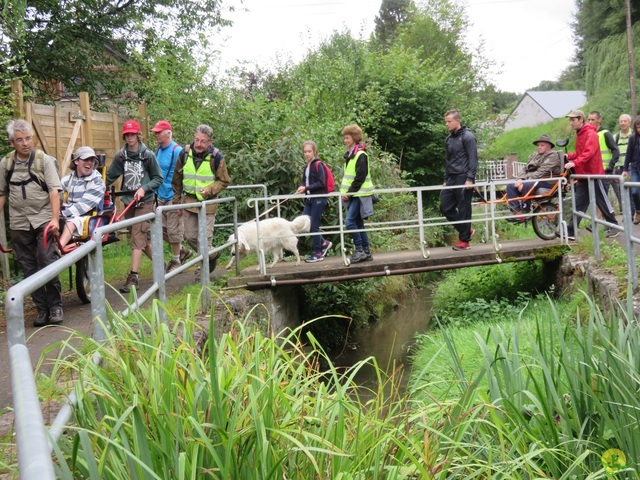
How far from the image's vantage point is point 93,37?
52.4 feet

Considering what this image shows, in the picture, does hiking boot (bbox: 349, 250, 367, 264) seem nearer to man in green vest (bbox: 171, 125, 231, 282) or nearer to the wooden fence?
man in green vest (bbox: 171, 125, 231, 282)

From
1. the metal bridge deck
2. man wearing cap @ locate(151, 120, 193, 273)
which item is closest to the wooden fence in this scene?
man wearing cap @ locate(151, 120, 193, 273)

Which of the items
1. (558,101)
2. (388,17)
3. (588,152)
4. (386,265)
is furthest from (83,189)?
(388,17)

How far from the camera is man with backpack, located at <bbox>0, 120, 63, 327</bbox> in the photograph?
6.66 m

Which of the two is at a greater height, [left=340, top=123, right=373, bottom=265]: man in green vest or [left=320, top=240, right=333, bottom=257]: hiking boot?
[left=340, top=123, right=373, bottom=265]: man in green vest

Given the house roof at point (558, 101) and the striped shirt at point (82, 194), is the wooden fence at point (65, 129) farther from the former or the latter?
the house roof at point (558, 101)

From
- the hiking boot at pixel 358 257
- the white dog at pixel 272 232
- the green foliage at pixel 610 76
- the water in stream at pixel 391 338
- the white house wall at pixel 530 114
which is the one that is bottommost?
the water in stream at pixel 391 338

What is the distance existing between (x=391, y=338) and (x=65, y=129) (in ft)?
18.9

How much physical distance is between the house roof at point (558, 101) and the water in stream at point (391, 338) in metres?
56.1

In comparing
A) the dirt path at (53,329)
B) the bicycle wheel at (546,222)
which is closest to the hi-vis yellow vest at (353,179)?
the dirt path at (53,329)

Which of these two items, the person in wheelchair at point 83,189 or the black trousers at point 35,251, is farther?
the person in wheelchair at point 83,189

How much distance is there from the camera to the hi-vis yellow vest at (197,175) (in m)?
8.42

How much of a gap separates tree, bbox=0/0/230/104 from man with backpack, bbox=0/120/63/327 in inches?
325

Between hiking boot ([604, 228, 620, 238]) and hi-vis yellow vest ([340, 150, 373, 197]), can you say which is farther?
hiking boot ([604, 228, 620, 238])
